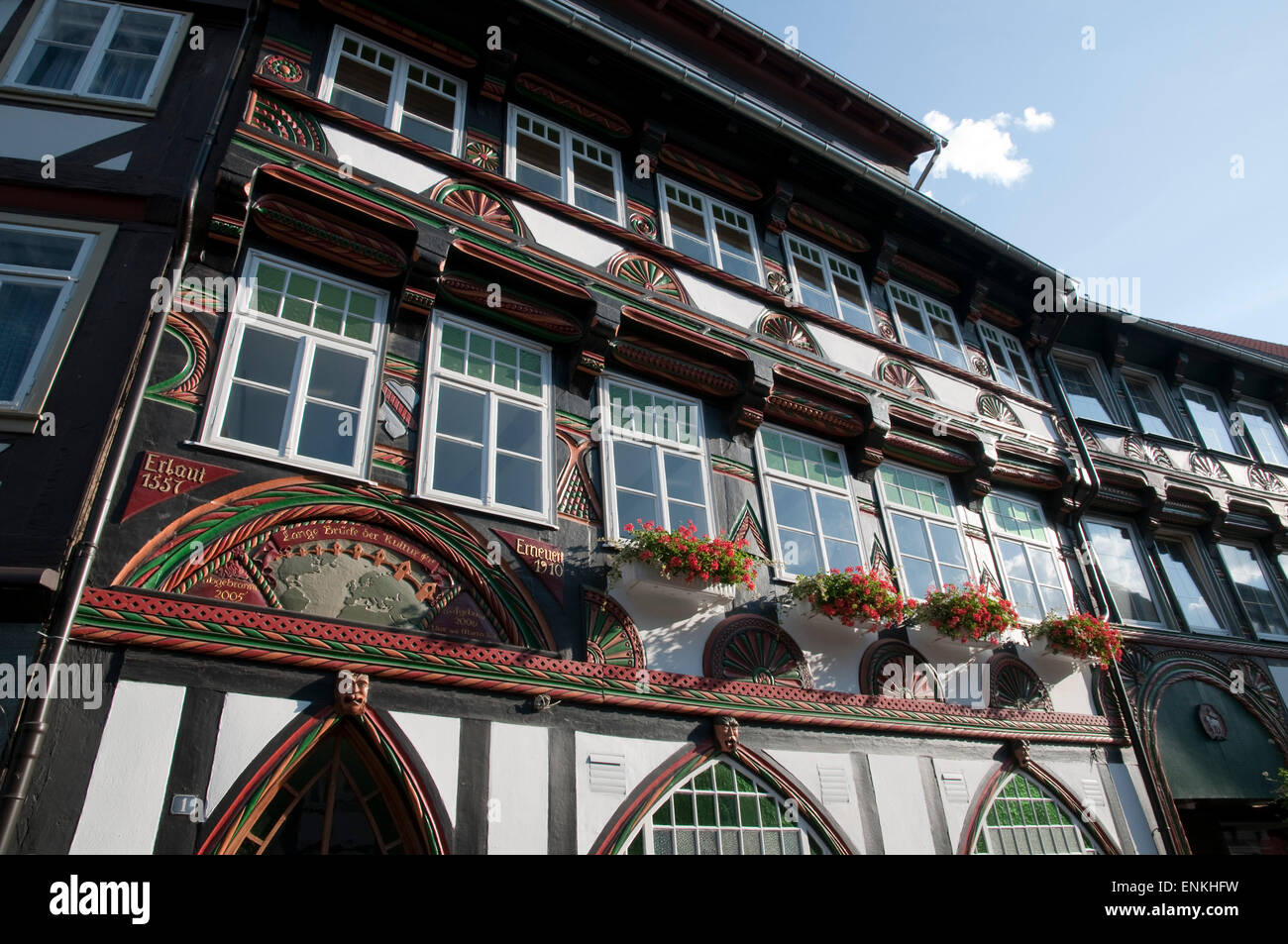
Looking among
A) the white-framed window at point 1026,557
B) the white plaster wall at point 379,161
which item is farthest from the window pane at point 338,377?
the white-framed window at point 1026,557

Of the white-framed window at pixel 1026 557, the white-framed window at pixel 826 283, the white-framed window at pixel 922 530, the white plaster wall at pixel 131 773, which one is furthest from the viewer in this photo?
the white-framed window at pixel 826 283

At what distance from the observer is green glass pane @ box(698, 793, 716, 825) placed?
662 centimetres

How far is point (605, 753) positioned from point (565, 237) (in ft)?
16.7

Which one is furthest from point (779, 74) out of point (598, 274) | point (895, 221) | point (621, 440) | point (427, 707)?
point (427, 707)

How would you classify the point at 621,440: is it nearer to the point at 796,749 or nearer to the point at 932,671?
the point at 796,749

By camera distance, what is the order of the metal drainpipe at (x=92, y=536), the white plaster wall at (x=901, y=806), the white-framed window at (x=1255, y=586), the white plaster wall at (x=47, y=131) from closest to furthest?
the metal drainpipe at (x=92, y=536) < the white plaster wall at (x=47, y=131) < the white plaster wall at (x=901, y=806) < the white-framed window at (x=1255, y=586)

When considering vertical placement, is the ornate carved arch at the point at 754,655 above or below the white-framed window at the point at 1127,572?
below

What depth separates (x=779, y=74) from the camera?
13375mm

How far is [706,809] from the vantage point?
6668 millimetres

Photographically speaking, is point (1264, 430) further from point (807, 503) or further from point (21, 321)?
point (21, 321)

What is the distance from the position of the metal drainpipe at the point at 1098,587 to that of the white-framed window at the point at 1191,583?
1.67 metres

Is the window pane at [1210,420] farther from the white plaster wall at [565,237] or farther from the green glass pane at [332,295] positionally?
the green glass pane at [332,295]

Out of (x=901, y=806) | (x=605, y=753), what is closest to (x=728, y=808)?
(x=605, y=753)

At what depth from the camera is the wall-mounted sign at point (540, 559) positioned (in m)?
6.75
